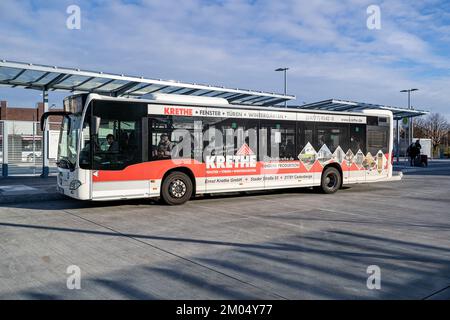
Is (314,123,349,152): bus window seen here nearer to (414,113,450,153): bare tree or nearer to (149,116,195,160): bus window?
(149,116,195,160): bus window

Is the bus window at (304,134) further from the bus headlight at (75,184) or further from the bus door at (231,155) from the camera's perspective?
the bus headlight at (75,184)

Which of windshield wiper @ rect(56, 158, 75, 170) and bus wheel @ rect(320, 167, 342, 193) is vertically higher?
windshield wiper @ rect(56, 158, 75, 170)

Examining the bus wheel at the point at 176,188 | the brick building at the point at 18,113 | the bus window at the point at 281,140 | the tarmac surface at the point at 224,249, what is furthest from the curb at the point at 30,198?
the brick building at the point at 18,113

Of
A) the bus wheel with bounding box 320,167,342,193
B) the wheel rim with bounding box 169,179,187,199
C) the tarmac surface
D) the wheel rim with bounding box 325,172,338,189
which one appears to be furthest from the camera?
the wheel rim with bounding box 325,172,338,189

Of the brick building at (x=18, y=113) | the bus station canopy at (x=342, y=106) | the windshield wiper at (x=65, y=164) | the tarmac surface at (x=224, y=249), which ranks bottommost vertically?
the tarmac surface at (x=224, y=249)

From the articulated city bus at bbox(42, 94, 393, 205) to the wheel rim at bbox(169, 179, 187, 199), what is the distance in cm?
3

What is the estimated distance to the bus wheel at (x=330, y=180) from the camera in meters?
14.2

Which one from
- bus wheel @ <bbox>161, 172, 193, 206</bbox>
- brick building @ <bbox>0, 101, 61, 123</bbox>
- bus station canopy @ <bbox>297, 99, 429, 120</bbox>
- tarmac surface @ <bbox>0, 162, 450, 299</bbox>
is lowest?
tarmac surface @ <bbox>0, 162, 450, 299</bbox>

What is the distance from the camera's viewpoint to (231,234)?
7684 millimetres

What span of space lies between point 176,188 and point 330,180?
6102mm

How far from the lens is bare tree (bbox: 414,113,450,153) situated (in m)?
68.6

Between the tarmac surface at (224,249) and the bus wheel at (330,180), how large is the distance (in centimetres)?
253

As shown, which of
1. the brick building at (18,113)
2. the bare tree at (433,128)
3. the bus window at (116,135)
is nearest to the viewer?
the bus window at (116,135)

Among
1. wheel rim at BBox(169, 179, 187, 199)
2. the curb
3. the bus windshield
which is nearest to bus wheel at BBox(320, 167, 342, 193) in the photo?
wheel rim at BBox(169, 179, 187, 199)
